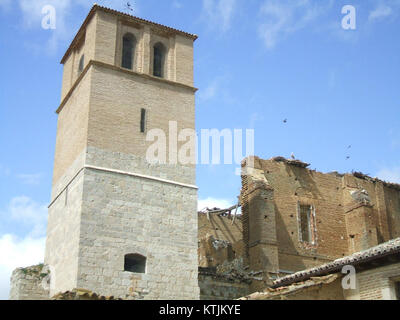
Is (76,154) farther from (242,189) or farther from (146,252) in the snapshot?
(242,189)

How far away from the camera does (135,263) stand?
61.6 ft

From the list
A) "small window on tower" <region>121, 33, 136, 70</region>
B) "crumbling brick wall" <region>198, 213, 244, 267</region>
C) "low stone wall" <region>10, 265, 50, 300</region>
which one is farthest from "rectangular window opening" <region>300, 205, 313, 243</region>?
"low stone wall" <region>10, 265, 50, 300</region>

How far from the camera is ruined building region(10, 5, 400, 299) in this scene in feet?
59.0

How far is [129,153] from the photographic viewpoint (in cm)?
1970

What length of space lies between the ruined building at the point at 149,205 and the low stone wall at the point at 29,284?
0.10ft

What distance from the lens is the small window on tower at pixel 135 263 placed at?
60.7ft

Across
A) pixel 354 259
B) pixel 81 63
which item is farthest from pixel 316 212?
pixel 81 63

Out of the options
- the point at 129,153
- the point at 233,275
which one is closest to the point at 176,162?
the point at 129,153

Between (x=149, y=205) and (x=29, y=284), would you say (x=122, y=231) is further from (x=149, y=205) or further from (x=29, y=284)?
(x=29, y=284)

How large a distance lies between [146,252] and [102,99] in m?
5.06

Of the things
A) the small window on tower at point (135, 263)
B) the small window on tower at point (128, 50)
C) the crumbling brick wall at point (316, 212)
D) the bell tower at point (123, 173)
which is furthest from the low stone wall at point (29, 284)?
the crumbling brick wall at point (316, 212)

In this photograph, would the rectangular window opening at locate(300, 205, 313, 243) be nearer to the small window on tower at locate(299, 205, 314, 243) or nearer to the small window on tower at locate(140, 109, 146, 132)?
the small window on tower at locate(299, 205, 314, 243)

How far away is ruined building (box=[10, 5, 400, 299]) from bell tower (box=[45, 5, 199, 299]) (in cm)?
3

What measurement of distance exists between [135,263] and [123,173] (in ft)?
8.93
